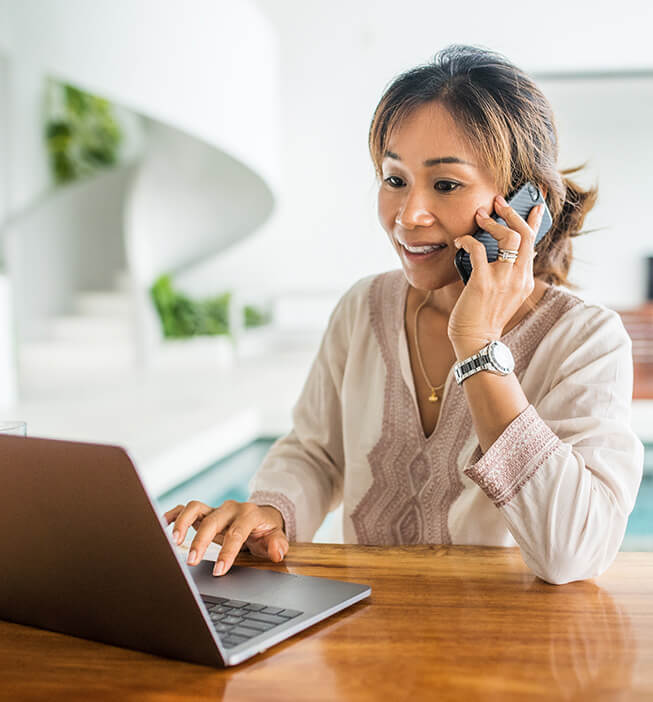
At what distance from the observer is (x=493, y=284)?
4.14 feet

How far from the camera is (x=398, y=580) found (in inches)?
39.6

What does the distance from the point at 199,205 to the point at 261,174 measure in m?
1.72

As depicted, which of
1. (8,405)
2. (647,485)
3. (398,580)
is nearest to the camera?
(398,580)

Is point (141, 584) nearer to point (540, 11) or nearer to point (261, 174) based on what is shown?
point (261, 174)

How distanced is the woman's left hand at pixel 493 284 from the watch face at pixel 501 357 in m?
0.02

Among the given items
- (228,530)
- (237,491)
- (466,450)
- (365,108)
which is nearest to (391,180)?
(466,450)

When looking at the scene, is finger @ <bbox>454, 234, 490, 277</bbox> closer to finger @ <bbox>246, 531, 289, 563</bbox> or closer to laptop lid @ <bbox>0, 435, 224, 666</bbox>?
finger @ <bbox>246, 531, 289, 563</bbox>

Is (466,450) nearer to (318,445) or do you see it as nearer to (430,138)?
(318,445)

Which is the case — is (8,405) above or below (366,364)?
below

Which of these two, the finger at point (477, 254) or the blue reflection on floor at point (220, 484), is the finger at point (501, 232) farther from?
the blue reflection on floor at point (220, 484)

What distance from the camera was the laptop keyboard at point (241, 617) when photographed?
817mm

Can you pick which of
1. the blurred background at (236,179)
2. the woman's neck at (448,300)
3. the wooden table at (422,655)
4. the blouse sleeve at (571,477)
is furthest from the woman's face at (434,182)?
the blurred background at (236,179)

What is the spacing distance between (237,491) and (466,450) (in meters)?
3.53

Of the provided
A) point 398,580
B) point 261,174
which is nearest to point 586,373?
point 398,580
